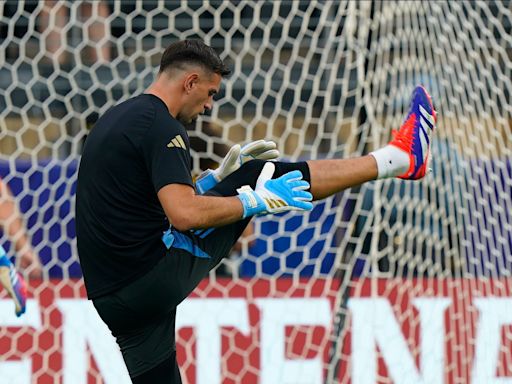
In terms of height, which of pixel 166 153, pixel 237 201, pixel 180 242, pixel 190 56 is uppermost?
pixel 190 56

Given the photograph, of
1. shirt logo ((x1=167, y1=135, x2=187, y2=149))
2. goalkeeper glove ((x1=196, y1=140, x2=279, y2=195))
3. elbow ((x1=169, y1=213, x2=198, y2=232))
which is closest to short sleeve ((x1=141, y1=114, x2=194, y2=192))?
shirt logo ((x1=167, y1=135, x2=187, y2=149))

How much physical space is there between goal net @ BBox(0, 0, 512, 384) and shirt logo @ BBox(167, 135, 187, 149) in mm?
1873

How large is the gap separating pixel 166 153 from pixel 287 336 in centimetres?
204

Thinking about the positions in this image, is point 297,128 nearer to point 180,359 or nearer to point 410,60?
point 410,60

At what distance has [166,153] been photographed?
3.49 metres

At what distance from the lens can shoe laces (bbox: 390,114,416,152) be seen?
4.12 meters

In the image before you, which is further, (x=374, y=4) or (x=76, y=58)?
(x=76, y=58)

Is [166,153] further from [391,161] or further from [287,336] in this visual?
[287,336]

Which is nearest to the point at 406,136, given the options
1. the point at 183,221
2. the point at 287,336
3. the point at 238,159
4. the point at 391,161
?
the point at 391,161

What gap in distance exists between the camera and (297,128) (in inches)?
240

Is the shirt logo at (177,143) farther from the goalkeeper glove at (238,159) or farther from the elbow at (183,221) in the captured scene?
the goalkeeper glove at (238,159)

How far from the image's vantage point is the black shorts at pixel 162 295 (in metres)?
3.67

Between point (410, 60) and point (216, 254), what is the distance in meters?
2.06

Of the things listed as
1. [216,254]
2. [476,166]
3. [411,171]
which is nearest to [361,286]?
[476,166]
